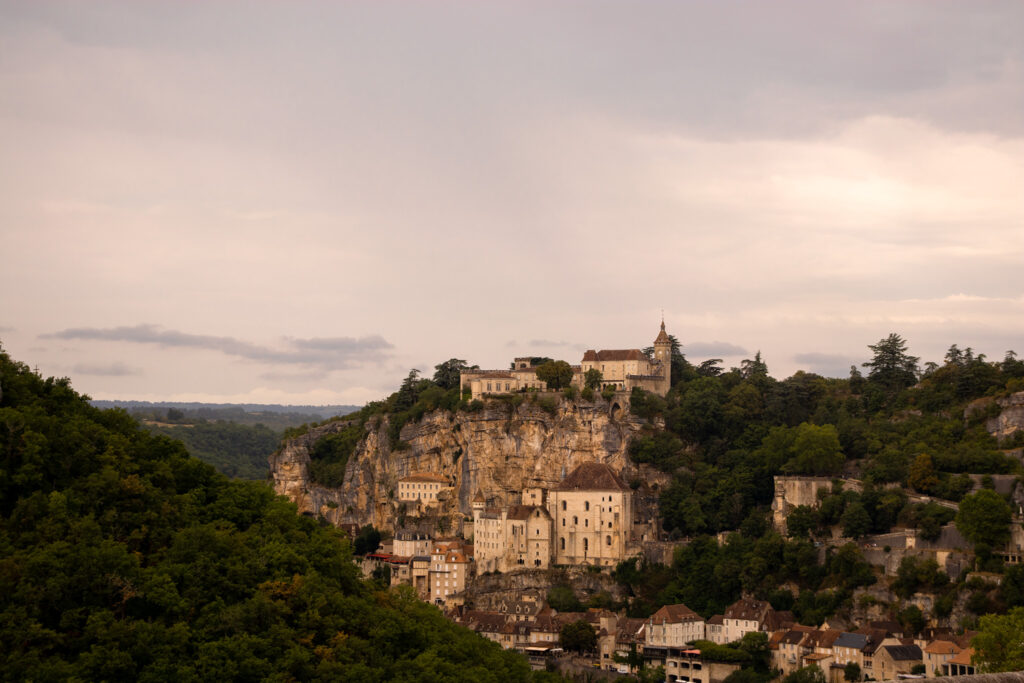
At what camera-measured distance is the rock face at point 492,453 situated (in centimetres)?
7556

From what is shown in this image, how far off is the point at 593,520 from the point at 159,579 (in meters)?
42.7

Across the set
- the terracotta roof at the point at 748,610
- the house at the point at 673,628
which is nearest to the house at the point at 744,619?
the terracotta roof at the point at 748,610

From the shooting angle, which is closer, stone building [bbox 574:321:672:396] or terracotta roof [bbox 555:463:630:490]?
terracotta roof [bbox 555:463:630:490]

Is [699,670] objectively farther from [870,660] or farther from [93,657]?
[93,657]

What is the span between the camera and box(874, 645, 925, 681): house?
50656mm

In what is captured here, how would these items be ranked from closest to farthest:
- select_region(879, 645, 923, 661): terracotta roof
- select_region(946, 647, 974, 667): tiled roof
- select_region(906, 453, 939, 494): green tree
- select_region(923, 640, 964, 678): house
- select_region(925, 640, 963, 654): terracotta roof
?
select_region(946, 647, 974, 667): tiled roof → select_region(923, 640, 964, 678): house → select_region(925, 640, 963, 654): terracotta roof → select_region(879, 645, 923, 661): terracotta roof → select_region(906, 453, 939, 494): green tree

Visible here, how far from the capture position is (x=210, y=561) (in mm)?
29297

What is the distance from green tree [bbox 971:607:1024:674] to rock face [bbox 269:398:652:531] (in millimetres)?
31552

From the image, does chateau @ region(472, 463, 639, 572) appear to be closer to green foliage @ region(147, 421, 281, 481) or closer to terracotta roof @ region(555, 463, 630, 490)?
terracotta roof @ region(555, 463, 630, 490)

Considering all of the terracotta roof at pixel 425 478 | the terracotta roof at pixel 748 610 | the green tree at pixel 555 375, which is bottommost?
the terracotta roof at pixel 748 610

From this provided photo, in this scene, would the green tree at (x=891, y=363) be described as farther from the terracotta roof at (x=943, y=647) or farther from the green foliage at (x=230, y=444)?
the green foliage at (x=230, y=444)

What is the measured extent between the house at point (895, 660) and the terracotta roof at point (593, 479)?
780 inches

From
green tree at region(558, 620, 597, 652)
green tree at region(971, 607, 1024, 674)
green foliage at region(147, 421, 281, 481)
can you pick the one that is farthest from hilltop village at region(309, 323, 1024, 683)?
green foliage at region(147, 421, 281, 481)

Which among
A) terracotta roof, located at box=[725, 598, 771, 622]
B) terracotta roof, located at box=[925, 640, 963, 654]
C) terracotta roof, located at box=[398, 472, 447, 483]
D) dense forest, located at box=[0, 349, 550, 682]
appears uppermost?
terracotta roof, located at box=[398, 472, 447, 483]
